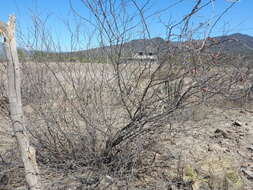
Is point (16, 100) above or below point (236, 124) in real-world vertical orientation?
above

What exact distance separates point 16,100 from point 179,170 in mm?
2181

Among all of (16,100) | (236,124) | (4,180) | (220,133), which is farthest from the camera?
(236,124)

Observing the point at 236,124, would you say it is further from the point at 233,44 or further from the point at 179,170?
A: the point at 233,44

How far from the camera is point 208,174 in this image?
8.79ft

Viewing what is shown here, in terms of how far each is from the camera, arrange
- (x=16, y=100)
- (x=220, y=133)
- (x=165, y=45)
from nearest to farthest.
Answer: (x=16, y=100)
(x=165, y=45)
(x=220, y=133)

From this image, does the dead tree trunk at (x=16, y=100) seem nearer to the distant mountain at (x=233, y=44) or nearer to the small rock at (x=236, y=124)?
the distant mountain at (x=233, y=44)

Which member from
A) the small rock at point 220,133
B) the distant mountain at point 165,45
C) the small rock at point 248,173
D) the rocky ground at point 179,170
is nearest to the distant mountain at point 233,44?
the distant mountain at point 165,45

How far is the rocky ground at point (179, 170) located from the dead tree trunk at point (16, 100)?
572mm

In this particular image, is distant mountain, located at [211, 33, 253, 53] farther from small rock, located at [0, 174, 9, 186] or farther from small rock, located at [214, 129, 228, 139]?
small rock, located at [0, 174, 9, 186]

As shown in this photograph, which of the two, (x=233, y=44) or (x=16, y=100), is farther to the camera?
(x=233, y=44)

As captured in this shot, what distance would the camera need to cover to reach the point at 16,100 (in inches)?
70.4

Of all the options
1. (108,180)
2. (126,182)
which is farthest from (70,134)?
(126,182)

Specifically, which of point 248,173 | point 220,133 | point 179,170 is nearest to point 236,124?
point 220,133

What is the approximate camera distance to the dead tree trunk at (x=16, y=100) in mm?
1710
